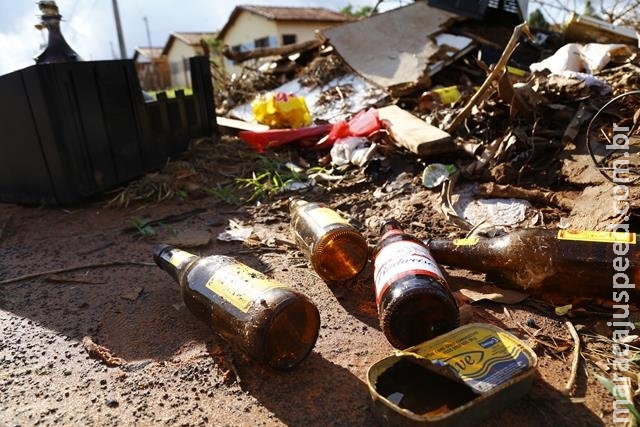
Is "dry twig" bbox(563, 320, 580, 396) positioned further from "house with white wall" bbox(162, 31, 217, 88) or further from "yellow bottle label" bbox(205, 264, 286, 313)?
"house with white wall" bbox(162, 31, 217, 88)

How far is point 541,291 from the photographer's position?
5.72 ft

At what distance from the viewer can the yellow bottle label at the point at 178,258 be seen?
1.74 m

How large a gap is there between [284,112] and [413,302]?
129 inches

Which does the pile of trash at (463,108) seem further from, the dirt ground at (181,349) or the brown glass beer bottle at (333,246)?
the brown glass beer bottle at (333,246)

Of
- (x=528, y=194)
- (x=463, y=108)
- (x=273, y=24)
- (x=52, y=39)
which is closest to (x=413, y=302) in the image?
(x=528, y=194)

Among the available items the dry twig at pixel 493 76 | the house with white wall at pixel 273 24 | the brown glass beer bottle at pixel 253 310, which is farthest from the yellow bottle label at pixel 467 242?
the house with white wall at pixel 273 24

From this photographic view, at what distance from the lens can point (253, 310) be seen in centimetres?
132

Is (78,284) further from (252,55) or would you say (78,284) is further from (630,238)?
(252,55)

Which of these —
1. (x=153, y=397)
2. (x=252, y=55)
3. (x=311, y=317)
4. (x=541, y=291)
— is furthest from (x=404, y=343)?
(x=252, y=55)

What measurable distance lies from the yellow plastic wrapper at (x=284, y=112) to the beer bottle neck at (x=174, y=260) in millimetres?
2758

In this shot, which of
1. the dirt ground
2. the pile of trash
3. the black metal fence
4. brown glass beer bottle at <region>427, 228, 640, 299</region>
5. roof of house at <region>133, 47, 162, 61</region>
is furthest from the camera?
roof of house at <region>133, 47, 162, 61</region>

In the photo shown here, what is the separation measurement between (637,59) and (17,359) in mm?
4504

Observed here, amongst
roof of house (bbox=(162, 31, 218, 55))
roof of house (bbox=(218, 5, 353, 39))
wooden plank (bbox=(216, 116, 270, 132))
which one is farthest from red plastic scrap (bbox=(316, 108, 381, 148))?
roof of house (bbox=(162, 31, 218, 55))

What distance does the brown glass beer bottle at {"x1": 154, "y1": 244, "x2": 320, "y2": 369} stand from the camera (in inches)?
51.4
